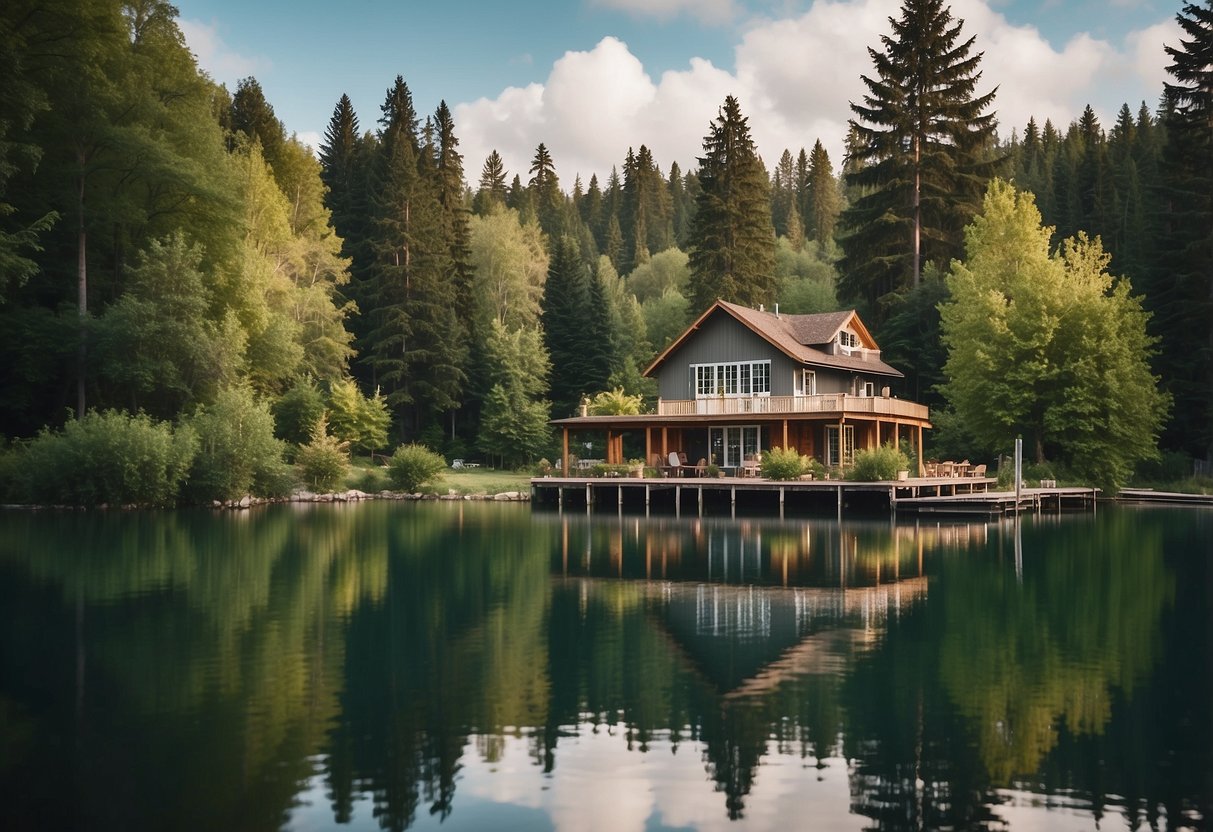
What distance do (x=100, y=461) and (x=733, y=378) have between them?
25.1 m

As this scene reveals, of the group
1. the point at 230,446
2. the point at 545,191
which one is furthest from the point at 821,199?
the point at 230,446

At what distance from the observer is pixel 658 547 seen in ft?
86.6

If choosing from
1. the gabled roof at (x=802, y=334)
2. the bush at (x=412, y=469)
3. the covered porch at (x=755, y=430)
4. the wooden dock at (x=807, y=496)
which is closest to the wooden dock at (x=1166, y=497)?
the wooden dock at (x=807, y=496)

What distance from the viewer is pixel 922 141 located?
5612cm

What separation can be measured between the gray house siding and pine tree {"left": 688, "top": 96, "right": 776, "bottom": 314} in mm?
12831

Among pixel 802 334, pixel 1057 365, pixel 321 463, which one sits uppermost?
pixel 802 334

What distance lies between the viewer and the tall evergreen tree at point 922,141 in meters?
55.2

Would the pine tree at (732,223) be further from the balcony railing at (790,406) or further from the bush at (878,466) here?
the bush at (878,466)

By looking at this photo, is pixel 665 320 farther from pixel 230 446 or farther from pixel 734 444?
pixel 230 446

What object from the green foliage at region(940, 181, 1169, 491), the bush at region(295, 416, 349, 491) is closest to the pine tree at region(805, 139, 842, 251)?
the green foliage at region(940, 181, 1169, 491)

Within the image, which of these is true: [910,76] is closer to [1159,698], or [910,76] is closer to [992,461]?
[992,461]

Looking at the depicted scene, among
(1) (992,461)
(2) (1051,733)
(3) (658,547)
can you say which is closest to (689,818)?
(2) (1051,733)

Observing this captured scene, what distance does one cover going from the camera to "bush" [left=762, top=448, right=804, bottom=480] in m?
39.1

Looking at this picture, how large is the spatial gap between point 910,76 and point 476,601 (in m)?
47.4
